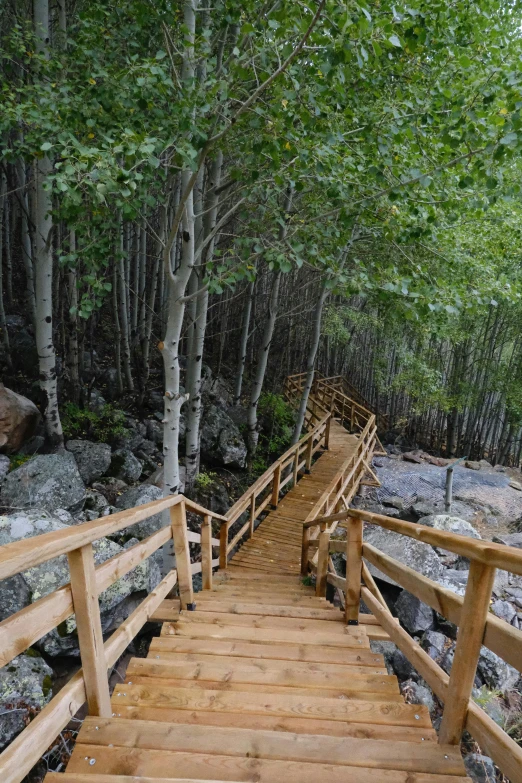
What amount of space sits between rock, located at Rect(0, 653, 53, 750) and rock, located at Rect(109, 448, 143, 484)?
3572mm

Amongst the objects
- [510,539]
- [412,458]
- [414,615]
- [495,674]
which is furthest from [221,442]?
[412,458]

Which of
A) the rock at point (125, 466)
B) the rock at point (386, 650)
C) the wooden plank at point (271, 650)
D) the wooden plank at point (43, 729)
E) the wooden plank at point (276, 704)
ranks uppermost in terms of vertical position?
the wooden plank at point (43, 729)

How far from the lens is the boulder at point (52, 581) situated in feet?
12.5

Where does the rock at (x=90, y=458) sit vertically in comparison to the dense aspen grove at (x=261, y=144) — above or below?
below

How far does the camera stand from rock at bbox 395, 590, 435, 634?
5340 millimetres

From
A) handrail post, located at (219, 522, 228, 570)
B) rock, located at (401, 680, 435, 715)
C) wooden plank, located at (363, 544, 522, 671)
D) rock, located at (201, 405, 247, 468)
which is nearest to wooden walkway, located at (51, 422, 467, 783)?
wooden plank, located at (363, 544, 522, 671)

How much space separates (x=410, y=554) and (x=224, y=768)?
18.9 ft

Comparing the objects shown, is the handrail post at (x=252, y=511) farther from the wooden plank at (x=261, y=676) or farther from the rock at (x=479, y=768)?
the wooden plank at (x=261, y=676)

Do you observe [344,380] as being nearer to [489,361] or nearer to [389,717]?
[489,361]

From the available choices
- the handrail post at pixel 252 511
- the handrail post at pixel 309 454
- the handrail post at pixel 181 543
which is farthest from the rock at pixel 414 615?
the handrail post at pixel 309 454

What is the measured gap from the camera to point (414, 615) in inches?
213

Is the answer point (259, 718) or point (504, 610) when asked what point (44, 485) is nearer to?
point (259, 718)

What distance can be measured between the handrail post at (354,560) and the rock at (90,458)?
490 cm

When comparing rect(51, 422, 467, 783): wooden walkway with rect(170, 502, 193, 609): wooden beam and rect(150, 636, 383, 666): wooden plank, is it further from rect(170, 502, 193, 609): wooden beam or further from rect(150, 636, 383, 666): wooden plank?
rect(170, 502, 193, 609): wooden beam
